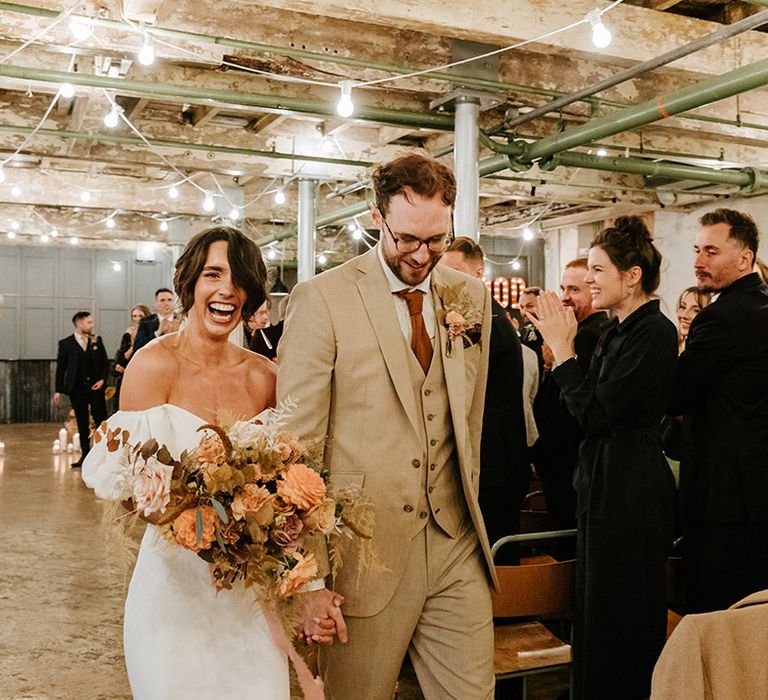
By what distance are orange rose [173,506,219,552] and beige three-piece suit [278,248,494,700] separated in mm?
335

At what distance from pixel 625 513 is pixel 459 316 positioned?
39.7 inches

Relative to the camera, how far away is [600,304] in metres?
2.97

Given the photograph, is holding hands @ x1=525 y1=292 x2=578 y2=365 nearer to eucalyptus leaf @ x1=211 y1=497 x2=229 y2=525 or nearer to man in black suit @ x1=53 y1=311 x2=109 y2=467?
eucalyptus leaf @ x1=211 y1=497 x2=229 y2=525

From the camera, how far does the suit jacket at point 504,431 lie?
340 centimetres

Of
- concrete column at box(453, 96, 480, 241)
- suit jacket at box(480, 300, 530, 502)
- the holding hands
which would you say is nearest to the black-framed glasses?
the holding hands

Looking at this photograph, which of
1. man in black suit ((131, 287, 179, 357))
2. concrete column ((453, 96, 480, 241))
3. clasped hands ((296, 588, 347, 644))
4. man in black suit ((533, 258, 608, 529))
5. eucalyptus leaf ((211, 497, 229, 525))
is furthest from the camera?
man in black suit ((131, 287, 179, 357))

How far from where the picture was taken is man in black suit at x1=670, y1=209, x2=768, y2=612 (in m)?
3.05

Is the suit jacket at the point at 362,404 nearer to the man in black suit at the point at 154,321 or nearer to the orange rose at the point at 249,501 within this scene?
the orange rose at the point at 249,501

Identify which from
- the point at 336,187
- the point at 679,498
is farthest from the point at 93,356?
the point at 679,498

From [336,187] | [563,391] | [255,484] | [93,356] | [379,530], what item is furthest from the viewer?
[336,187]

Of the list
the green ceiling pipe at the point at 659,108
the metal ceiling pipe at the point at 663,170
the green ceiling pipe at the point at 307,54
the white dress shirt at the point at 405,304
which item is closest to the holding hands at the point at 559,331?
the white dress shirt at the point at 405,304

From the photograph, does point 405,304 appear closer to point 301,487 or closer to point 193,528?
point 301,487

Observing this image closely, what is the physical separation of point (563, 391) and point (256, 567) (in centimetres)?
137

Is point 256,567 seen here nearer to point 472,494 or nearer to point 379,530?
point 379,530
